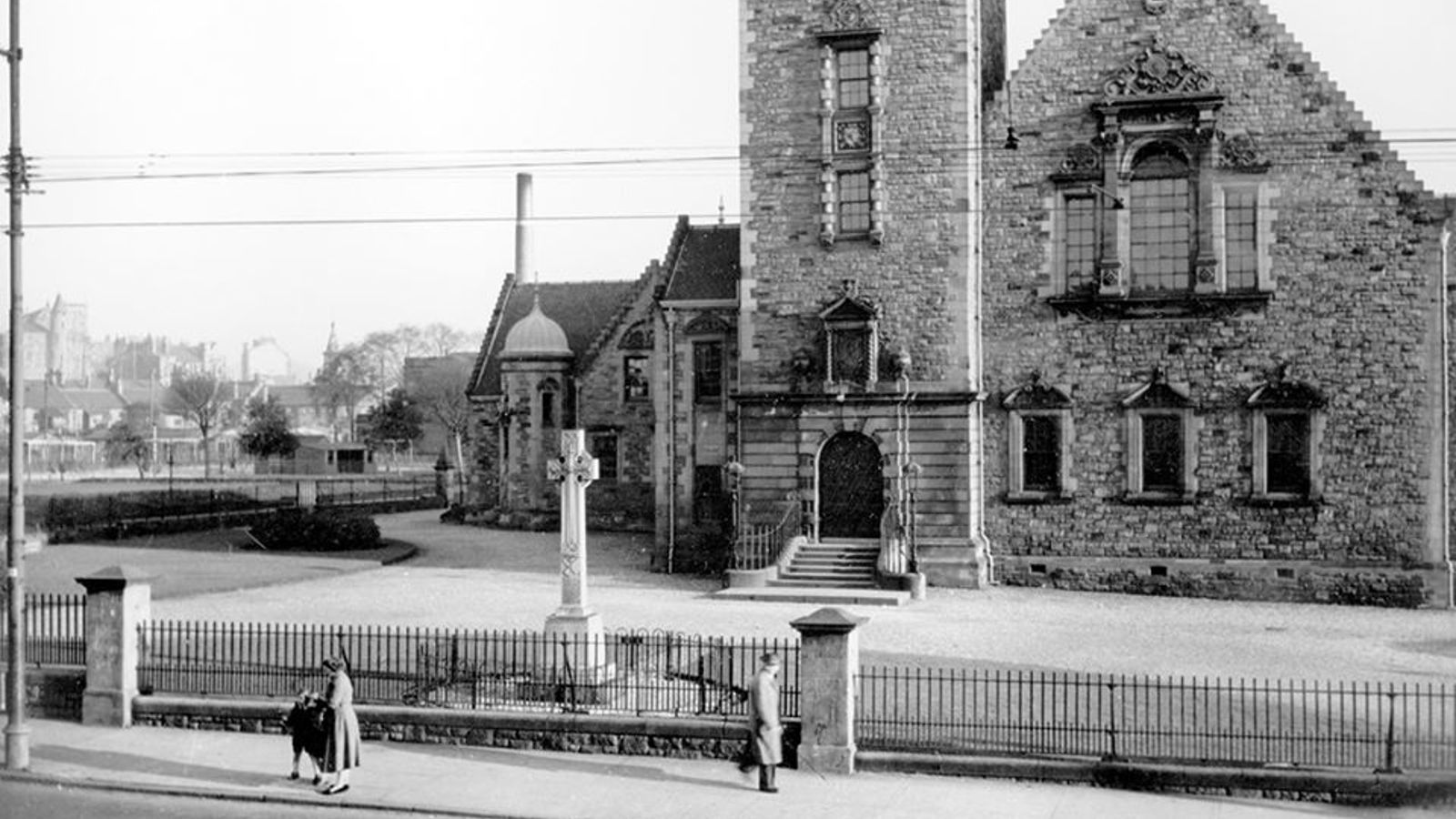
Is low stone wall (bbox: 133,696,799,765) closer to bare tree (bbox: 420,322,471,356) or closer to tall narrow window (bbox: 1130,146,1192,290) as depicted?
tall narrow window (bbox: 1130,146,1192,290)

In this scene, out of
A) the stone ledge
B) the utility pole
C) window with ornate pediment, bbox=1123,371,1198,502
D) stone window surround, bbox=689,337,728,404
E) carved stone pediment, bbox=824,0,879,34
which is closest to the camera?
the stone ledge

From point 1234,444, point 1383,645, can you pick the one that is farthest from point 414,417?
point 1383,645

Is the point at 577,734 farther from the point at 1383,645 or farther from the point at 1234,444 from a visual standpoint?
the point at 1234,444

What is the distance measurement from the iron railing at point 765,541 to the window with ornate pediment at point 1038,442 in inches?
Result: 191

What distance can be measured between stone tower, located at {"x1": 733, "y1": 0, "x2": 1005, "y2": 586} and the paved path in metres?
2.67

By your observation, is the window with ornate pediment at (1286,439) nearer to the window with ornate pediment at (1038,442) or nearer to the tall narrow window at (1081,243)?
the window with ornate pediment at (1038,442)

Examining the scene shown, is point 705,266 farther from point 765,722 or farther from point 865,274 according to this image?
point 765,722

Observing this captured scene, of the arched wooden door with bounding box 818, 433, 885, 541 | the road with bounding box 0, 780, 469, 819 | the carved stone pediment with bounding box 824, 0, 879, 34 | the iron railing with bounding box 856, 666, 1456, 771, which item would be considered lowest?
the road with bounding box 0, 780, 469, 819

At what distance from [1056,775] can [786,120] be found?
20032 millimetres

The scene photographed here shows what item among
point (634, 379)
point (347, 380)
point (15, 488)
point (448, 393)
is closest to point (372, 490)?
point (448, 393)

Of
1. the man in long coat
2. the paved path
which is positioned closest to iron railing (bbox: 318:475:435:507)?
the paved path

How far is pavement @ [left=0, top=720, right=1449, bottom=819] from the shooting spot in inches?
533

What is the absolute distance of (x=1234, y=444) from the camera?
29.9 meters

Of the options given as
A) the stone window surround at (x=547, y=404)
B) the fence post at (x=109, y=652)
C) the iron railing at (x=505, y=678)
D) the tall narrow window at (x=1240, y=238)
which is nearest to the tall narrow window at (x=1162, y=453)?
the tall narrow window at (x=1240, y=238)
